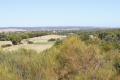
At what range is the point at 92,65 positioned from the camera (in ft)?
41.8

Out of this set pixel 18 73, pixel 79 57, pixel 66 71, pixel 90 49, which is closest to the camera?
pixel 18 73

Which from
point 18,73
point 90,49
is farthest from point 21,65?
point 90,49

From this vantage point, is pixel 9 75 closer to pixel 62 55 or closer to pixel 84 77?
pixel 84 77

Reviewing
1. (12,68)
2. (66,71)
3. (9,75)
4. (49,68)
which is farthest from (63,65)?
(9,75)

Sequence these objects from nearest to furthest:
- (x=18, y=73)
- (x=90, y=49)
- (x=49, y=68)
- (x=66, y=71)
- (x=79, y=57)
A: (x=18, y=73) → (x=49, y=68) → (x=66, y=71) → (x=79, y=57) → (x=90, y=49)

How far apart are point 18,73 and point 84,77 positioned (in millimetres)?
1945

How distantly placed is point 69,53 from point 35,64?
2917 millimetres

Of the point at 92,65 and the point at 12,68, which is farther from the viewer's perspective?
the point at 92,65

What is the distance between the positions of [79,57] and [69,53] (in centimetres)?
60

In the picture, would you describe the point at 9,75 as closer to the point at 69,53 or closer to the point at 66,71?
the point at 66,71

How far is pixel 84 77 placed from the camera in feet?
33.5

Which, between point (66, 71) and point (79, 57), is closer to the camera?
point (66, 71)

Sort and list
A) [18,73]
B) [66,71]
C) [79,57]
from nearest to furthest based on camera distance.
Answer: [18,73] < [66,71] < [79,57]

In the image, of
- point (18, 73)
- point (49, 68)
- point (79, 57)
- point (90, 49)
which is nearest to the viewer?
point (18, 73)
